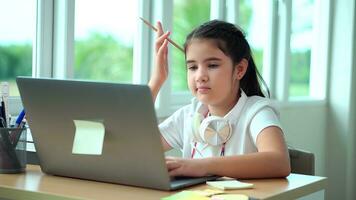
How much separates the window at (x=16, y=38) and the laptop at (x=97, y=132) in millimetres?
724

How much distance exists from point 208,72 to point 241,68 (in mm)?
182

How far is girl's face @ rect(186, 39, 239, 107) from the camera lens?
1.68m

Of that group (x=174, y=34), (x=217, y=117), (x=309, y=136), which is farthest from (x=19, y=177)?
(x=309, y=136)

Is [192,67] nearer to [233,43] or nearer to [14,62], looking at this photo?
[233,43]

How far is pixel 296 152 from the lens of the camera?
1842 mm

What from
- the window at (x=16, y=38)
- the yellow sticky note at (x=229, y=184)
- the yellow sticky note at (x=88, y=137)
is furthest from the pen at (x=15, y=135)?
the window at (x=16, y=38)

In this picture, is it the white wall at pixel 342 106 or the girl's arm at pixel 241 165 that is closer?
the girl's arm at pixel 241 165

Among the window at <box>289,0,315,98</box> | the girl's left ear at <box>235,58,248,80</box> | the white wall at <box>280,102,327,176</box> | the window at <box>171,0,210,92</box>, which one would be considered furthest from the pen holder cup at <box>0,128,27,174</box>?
the window at <box>289,0,315,98</box>

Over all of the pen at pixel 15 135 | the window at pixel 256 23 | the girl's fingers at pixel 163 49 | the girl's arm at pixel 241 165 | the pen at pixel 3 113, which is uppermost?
the window at pixel 256 23

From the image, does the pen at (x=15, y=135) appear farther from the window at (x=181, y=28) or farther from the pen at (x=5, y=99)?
the window at (x=181, y=28)

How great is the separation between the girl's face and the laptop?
34cm

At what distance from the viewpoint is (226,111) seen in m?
1.76

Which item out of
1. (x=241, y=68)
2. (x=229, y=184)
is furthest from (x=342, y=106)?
(x=229, y=184)

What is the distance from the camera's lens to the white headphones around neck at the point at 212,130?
162 centimetres
